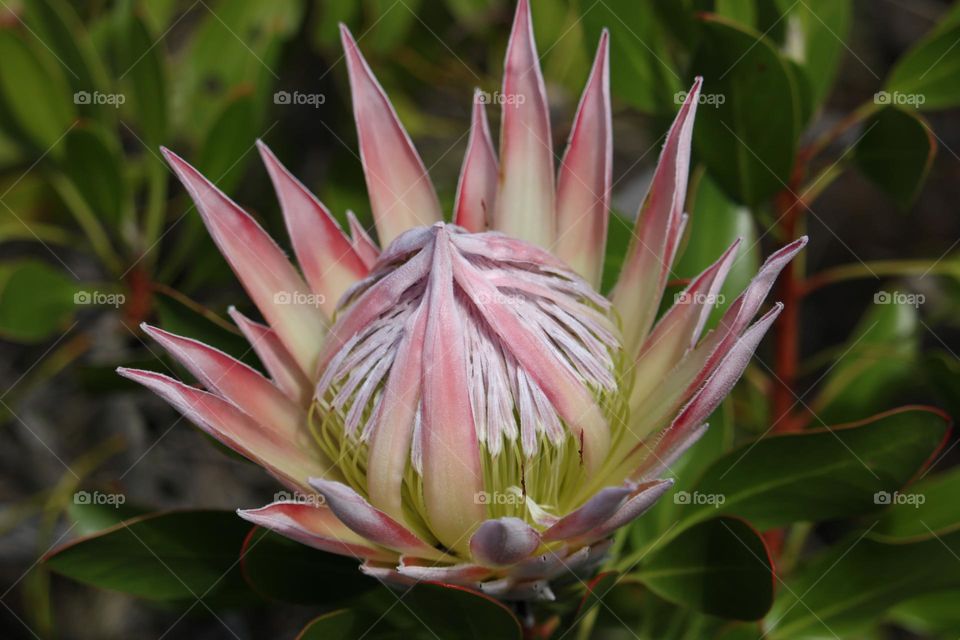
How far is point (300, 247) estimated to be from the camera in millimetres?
1499

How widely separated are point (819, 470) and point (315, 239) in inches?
33.6

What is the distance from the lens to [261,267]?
1.45 m

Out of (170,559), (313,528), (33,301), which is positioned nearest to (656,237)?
(313,528)

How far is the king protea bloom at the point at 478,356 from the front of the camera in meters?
1.18

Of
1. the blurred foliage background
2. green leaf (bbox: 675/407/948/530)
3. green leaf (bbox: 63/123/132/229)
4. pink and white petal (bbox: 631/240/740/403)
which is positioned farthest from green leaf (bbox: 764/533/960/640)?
green leaf (bbox: 63/123/132/229)

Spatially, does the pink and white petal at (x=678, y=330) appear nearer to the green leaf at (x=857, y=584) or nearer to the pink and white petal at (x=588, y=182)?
the pink and white petal at (x=588, y=182)

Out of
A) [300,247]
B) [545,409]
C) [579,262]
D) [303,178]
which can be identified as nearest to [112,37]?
[303,178]

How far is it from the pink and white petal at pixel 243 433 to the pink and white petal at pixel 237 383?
19 millimetres

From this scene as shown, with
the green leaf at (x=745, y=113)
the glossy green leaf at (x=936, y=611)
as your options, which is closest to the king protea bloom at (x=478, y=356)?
the green leaf at (x=745, y=113)

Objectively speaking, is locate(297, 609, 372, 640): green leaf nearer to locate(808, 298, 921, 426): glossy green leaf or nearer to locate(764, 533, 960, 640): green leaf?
locate(764, 533, 960, 640): green leaf

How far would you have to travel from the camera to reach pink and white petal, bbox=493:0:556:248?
4.80 feet

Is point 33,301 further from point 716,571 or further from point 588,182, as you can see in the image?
point 716,571

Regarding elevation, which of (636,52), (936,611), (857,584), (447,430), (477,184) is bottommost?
(936,611)

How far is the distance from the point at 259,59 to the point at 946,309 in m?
1.66
